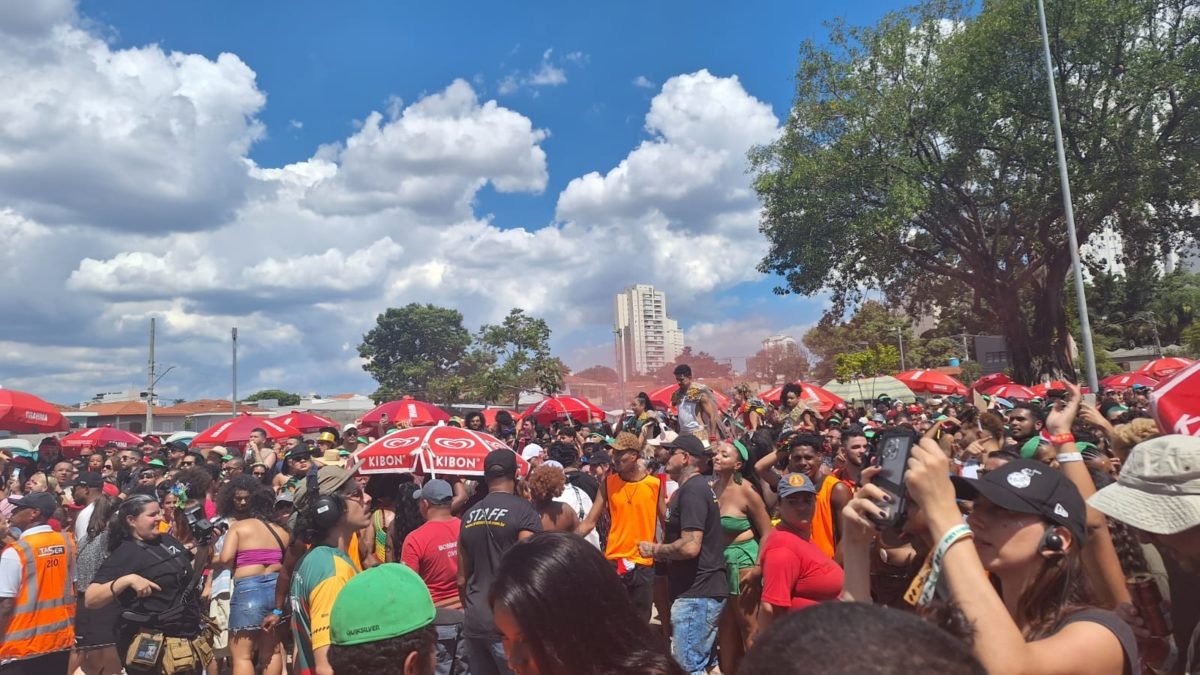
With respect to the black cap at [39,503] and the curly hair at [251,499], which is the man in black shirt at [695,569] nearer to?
the curly hair at [251,499]

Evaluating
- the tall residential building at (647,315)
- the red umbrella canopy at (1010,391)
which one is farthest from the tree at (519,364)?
the red umbrella canopy at (1010,391)

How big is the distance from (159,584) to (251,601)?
1.98 ft

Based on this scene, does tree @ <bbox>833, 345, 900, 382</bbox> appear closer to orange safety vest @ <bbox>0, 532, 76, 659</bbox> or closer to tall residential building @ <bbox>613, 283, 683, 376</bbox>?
tall residential building @ <bbox>613, 283, 683, 376</bbox>

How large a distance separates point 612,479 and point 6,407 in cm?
1341

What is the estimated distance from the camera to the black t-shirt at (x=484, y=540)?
4625mm

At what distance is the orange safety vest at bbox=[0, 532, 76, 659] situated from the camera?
16.5 ft

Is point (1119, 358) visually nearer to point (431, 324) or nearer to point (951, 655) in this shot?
point (951, 655)

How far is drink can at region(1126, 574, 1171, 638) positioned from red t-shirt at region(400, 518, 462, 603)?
12.4 ft

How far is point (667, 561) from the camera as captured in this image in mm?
5824

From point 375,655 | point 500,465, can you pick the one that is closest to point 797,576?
point 500,465

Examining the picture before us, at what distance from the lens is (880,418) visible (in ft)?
51.2

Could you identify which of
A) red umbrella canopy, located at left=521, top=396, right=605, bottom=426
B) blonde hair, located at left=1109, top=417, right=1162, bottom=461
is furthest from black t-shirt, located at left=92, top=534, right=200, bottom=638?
red umbrella canopy, located at left=521, top=396, right=605, bottom=426

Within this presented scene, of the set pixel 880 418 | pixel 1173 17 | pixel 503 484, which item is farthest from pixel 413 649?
pixel 1173 17

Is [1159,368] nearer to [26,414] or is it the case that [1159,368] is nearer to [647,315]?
[26,414]
